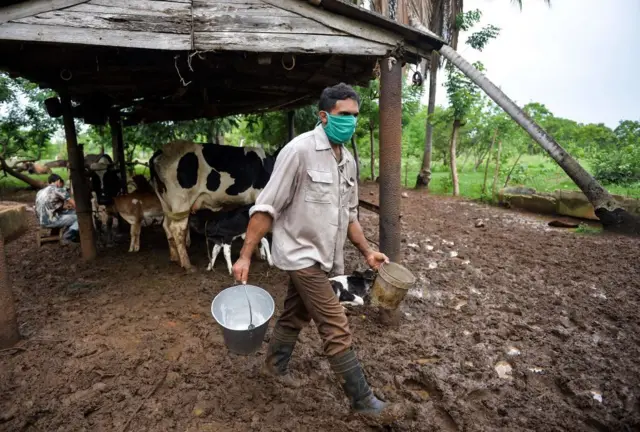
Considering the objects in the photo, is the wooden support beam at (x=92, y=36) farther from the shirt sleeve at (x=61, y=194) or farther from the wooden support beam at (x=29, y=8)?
the shirt sleeve at (x=61, y=194)

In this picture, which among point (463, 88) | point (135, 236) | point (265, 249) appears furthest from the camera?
point (463, 88)

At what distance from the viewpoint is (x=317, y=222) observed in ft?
8.06

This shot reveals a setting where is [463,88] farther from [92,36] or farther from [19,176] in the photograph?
[19,176]

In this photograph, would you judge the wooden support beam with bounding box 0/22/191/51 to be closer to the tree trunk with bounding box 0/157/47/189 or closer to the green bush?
the green bush

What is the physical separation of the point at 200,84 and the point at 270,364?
4.16 m

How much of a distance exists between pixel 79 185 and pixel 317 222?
181 inches

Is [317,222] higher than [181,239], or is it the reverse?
[317,222]

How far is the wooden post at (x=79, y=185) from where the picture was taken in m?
5.38

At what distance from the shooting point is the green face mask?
8.02ft

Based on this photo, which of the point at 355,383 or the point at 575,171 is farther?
the point at 575,171

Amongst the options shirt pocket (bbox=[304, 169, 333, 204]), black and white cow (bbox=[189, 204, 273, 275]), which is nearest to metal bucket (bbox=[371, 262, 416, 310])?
shirt pocket (bbox=[304, 169, 333, 204])

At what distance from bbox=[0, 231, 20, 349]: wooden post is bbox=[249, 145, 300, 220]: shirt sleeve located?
237cm

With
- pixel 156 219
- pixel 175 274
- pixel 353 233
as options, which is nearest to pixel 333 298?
pixel 353 233

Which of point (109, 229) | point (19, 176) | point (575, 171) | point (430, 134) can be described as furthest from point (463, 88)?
point (19, 176)
